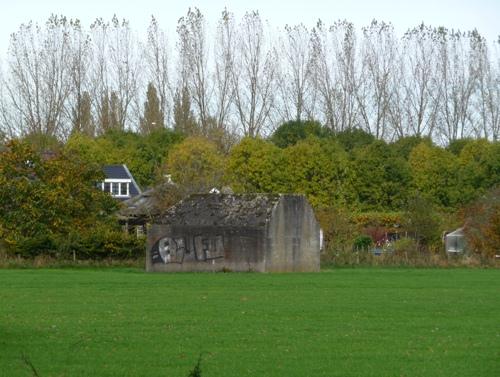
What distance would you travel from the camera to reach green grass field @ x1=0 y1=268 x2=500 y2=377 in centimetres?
1850

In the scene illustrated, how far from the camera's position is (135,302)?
33094mm

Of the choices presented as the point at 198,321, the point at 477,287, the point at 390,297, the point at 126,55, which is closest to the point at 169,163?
Result: the point at 126,55

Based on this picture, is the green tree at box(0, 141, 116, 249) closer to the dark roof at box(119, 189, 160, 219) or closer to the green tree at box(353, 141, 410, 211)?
the dark roof at box(119, 189, 160, 219)

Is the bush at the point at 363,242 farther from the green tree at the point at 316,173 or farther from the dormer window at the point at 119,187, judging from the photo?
the dormer window at the point at 119,187

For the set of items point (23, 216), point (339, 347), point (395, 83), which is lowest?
point (339, 347)

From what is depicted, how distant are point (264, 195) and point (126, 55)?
42.3 meters

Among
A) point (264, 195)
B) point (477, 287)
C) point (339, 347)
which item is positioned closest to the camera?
point (339, 347)

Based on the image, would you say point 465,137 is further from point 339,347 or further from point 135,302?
point 339,347

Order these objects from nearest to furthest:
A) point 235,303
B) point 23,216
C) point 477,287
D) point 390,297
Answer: point 235,303, point 390,297, point 477,287, point 23,216

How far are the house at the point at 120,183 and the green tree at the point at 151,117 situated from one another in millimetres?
7229

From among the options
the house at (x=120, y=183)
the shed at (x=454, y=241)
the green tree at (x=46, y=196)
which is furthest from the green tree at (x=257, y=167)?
the green tree at (x=46, y=196)

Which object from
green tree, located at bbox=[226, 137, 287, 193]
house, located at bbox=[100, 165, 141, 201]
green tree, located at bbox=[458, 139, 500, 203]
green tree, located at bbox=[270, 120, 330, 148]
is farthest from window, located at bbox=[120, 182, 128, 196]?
green tree, located at bbox=[458, 139, 500, 203]

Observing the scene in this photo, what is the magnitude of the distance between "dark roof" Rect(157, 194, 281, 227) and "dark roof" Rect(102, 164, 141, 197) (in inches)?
1338

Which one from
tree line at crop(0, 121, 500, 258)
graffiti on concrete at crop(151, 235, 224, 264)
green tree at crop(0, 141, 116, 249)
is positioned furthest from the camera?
tree line at crop(0, 121, 500, 258)
